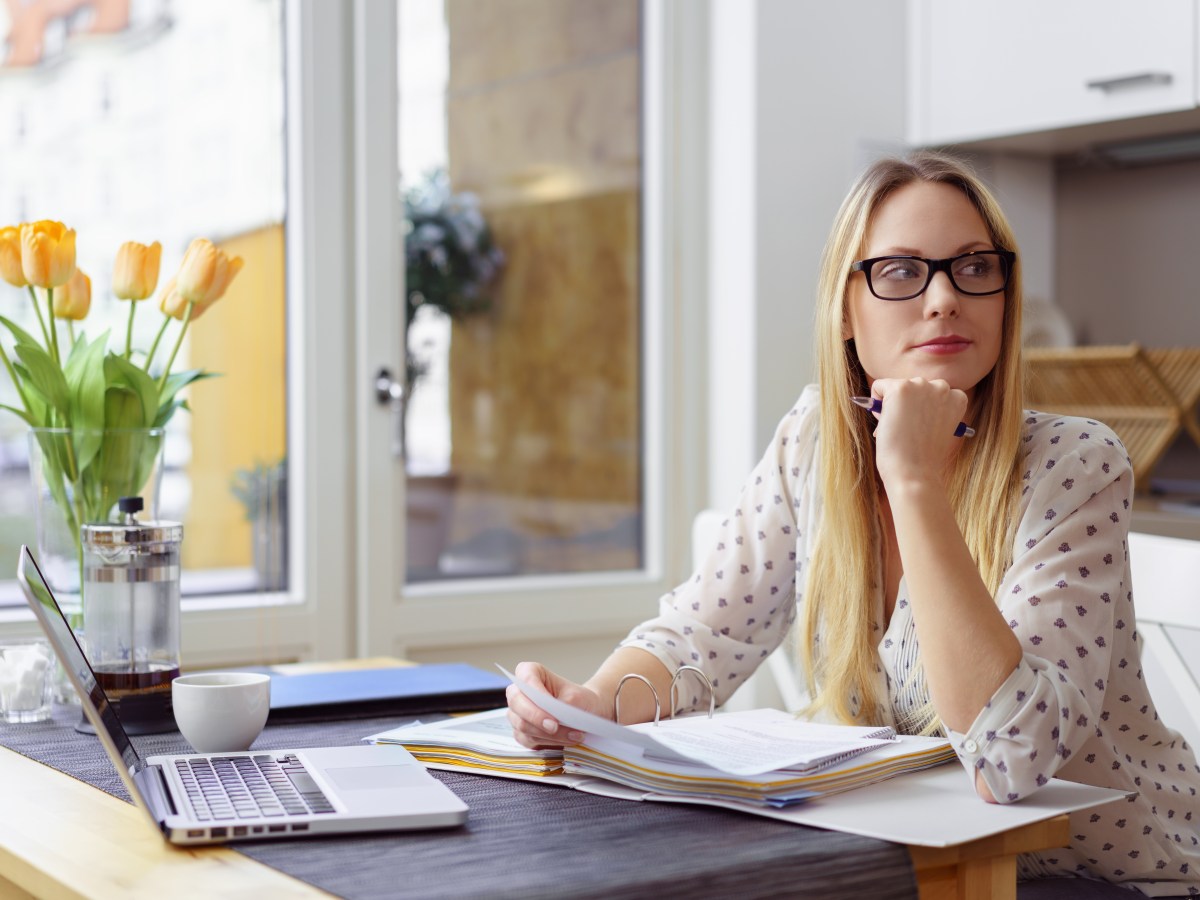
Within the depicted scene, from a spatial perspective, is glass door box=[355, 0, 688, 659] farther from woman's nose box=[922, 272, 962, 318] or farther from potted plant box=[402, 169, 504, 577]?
woman's nose box=[922, 272, 962, 318]

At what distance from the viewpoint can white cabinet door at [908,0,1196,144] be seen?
2549mm

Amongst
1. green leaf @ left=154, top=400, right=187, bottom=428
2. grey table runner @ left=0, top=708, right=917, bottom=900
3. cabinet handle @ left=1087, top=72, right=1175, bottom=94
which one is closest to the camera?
grey table runner @ left=0, top=708, right=917, bottom=900

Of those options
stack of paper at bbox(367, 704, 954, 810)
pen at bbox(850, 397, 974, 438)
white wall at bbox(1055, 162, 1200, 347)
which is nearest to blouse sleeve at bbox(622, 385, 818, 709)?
pen at bbox(850, 397, 974, 438)

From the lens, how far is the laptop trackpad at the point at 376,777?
1011 millimetres

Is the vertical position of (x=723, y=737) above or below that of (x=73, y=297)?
below

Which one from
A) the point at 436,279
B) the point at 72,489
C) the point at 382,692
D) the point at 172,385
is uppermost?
the point at 436,279

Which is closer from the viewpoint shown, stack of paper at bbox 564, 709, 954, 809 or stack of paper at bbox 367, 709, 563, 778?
stack of paper at bbox 564, 709, 954, 809

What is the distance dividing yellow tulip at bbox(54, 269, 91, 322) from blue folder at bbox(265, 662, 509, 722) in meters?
0.47

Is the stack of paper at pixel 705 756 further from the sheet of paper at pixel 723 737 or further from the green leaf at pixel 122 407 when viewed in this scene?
the green leaf at pixel 122 407

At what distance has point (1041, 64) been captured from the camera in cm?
276

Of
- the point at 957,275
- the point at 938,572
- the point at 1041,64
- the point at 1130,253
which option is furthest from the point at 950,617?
the point at 1130,253

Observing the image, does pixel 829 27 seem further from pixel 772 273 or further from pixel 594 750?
pixel 594 750

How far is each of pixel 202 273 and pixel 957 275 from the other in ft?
2.66

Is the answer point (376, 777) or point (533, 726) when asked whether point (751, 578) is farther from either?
point (376, 777)
